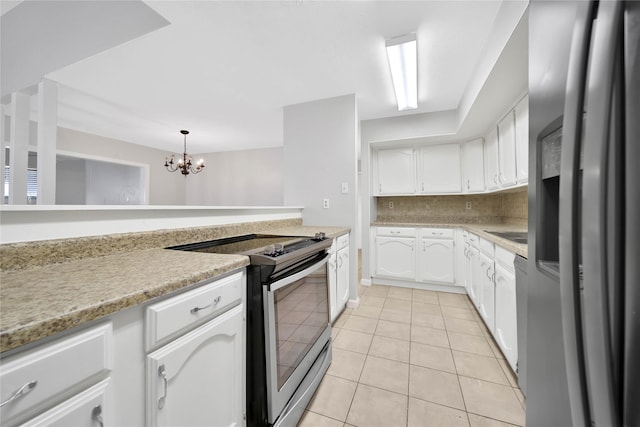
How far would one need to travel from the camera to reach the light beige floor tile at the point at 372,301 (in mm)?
2732

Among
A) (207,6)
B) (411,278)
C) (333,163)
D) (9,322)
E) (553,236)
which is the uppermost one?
(207,6)

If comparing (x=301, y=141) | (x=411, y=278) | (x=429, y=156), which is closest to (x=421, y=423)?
(x=411, y=278)

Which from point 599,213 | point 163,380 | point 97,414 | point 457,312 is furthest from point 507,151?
point 97,414

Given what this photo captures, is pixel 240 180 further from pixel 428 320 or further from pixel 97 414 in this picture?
pixel 97 414

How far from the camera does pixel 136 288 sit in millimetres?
635

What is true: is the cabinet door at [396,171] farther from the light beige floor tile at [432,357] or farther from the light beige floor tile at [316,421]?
the light beige floor tile at [316,421]

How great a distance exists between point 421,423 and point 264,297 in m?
1.07

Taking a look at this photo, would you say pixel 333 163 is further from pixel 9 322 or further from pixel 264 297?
pixel 9 322

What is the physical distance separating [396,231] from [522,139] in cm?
168

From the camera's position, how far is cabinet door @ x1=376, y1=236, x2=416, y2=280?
322 cm

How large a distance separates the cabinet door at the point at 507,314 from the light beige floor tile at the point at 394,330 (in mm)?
655

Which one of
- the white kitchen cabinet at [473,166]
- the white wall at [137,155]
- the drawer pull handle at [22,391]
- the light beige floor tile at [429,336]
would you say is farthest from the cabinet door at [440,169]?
the white wall at [137,155]

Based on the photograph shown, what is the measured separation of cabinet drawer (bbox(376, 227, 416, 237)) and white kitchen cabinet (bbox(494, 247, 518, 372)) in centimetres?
146

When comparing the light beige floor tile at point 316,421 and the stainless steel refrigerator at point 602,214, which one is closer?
the stainless steel refrigerator at point 602,214
